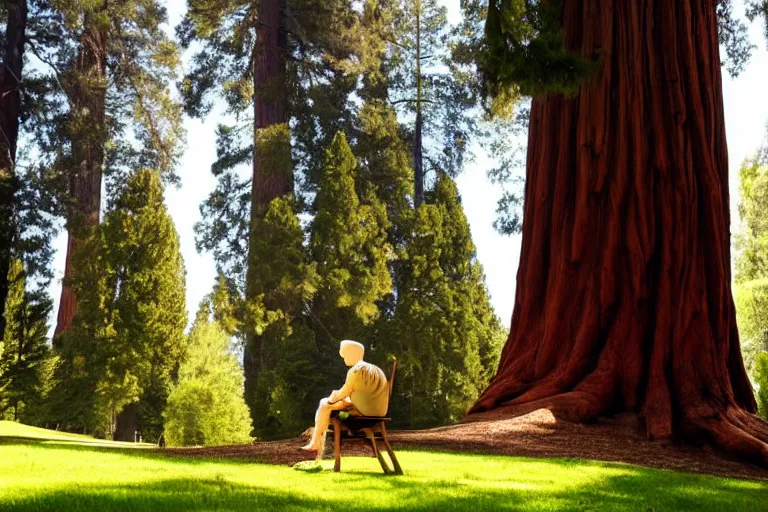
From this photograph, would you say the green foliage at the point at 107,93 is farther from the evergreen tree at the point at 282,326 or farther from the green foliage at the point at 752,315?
the green foliage at the point at 752,315

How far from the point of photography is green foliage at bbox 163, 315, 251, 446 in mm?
16156

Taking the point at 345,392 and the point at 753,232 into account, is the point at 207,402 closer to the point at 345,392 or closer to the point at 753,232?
the point at 345,392

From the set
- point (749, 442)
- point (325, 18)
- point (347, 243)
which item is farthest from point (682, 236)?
point (325, 18)

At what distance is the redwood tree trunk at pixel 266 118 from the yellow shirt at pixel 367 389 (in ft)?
46.4

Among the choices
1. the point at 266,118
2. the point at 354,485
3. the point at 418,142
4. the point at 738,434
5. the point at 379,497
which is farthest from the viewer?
the point at 418,142

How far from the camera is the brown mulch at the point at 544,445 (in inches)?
323

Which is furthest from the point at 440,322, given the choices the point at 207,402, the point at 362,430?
the point at 362,430

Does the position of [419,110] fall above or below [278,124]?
above

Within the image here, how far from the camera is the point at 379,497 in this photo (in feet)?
17.0

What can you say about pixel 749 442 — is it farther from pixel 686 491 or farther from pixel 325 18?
pixel 325 18

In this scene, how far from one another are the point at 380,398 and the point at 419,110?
68.2 feet

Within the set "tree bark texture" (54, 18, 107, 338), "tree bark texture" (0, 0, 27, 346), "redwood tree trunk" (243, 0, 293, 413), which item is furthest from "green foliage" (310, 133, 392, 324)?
"tree bark texture" (0, 0, 27, 346)

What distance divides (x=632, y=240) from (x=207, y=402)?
892cm

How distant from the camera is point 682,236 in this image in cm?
1084
